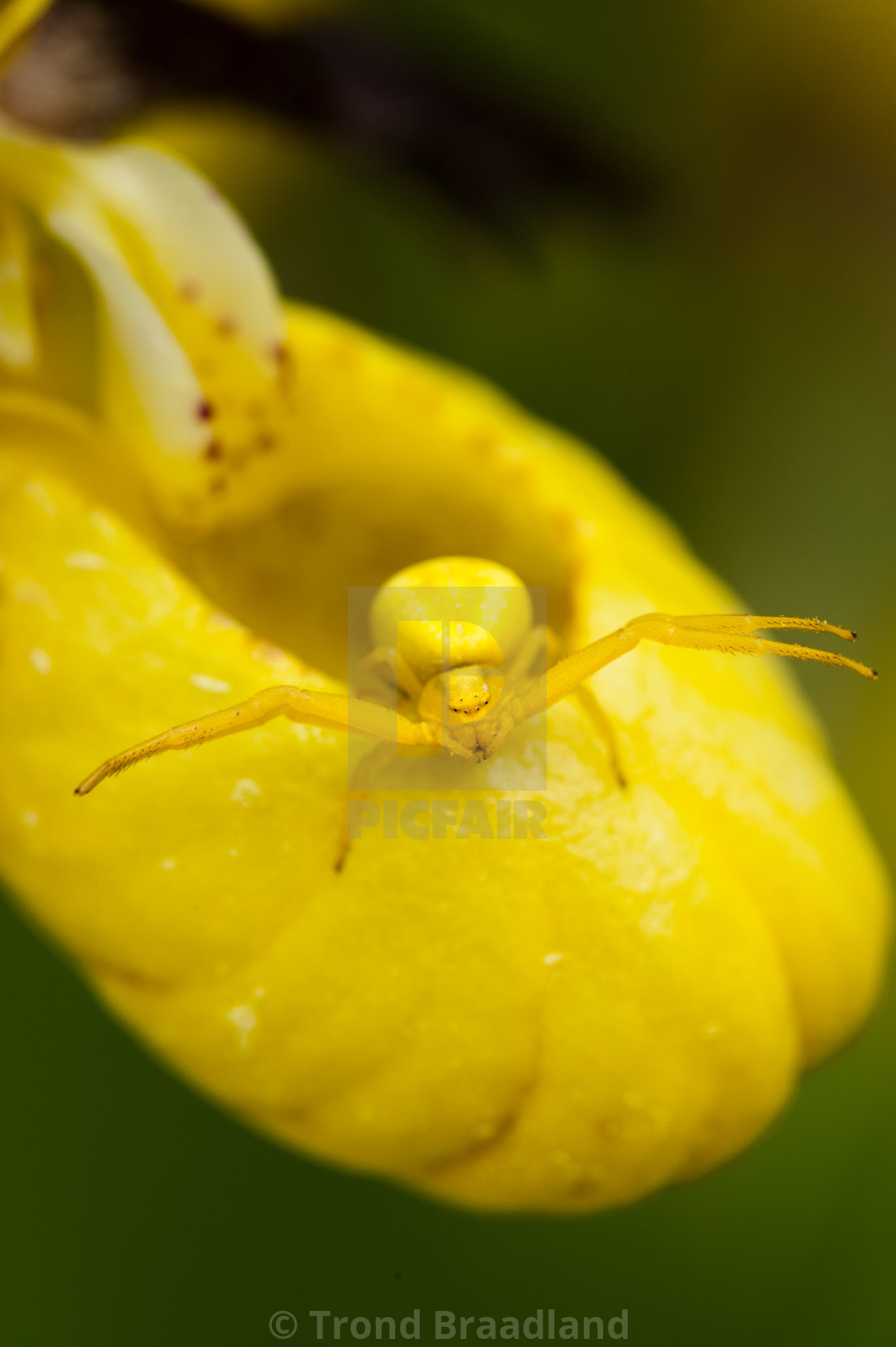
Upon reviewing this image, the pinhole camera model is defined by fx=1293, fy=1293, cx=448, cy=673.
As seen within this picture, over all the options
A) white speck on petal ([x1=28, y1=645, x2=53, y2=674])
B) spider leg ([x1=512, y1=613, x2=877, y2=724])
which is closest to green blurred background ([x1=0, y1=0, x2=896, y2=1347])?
white speck on petal ([x1=28, y1=645, x2=53, y2=674])

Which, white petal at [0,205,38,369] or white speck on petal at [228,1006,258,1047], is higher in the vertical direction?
white petal at [0,205,38,369]

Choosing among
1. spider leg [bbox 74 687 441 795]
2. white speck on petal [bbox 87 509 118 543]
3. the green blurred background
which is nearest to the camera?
spider leg [bbox 74 687 441 795]

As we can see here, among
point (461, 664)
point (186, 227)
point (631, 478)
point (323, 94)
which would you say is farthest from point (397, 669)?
point (631, 478)

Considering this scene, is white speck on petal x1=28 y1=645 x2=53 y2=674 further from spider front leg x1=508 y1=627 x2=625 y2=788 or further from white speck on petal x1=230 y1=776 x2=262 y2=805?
spider front leg x1=508 y1=627 x2=625 y2=788

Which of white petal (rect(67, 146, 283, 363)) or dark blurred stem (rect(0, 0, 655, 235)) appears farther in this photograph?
dark blurred stem (rect(0, 0, 655, 235))

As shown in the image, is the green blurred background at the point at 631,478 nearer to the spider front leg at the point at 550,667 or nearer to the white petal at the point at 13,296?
the white petal at the point at 13,296

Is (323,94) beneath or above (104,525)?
above

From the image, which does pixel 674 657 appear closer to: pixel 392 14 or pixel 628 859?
pixel 628 859

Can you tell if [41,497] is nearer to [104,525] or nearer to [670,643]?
[104,525]
